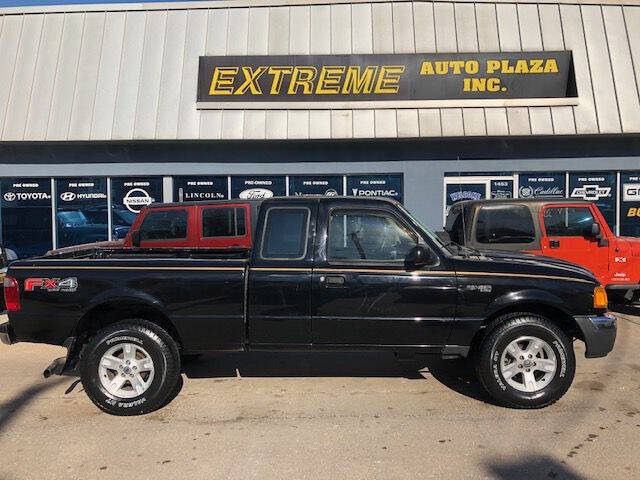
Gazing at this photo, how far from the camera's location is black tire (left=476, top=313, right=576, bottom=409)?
173 inches

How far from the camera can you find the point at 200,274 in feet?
14.6

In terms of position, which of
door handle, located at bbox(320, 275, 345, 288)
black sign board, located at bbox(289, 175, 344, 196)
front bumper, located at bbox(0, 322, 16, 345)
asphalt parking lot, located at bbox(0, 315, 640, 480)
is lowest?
asphalt parking lot, located at bbox(0, 315, 640, 480)

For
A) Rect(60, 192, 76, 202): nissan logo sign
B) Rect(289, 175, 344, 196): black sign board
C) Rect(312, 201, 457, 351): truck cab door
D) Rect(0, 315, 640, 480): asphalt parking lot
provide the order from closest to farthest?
Rect(0, 315, 640, 480): asphalt parking lot
Rect(312, 201, 457, 351): truck cab door
Rect(289, 175, 344, 196): black sign board
Rect(60, 192, 76, 202): nissan logo sign

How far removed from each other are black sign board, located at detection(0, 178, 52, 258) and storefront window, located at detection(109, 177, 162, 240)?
1620mm

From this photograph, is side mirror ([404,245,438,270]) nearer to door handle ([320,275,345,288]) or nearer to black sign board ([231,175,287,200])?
door handle ([320,275,345,288])

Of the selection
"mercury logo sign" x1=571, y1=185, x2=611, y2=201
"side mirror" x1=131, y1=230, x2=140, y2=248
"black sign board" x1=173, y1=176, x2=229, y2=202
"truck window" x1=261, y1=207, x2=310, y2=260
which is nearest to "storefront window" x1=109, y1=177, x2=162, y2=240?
"black sign board" x1=173, y1=176, x2=229, y2=202

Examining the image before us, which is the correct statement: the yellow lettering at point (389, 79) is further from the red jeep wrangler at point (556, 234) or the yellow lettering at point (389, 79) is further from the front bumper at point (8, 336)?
the front bumper at point (8, 336)

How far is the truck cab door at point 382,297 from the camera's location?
4.39 meters

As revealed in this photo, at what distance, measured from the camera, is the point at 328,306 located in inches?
174

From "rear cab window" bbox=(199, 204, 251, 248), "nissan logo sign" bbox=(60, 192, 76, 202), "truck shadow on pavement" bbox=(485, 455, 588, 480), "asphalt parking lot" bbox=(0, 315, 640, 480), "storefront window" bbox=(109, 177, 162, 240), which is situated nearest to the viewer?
"truck shadow on pavement" bbox=(485, 455, 588, 480)

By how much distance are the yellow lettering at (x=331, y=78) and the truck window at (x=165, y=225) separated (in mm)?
5133

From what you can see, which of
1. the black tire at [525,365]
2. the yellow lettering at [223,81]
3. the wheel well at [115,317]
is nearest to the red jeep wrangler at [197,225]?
the wheel well at [115,317]

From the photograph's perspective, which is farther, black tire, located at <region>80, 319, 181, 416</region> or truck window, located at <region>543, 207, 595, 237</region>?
truck window, located at <region>543, 207, 595, 237</region>

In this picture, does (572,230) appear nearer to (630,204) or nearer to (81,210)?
(630,204)
